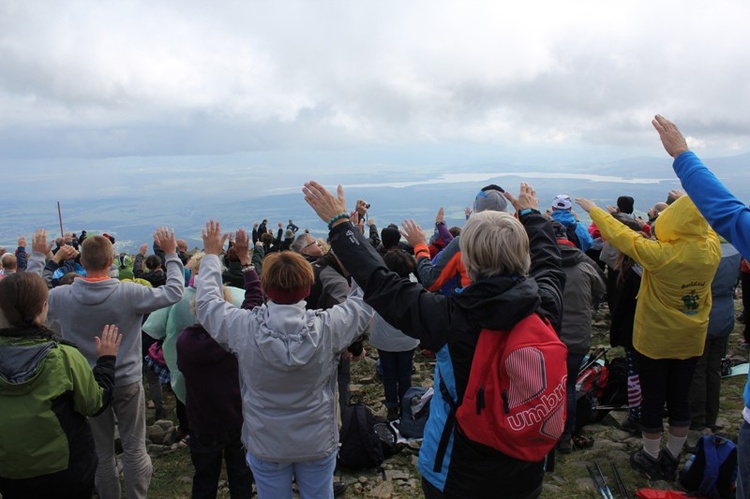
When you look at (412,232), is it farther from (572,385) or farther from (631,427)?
(631,427)

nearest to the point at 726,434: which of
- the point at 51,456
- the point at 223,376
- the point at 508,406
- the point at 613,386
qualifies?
the point at 613,386

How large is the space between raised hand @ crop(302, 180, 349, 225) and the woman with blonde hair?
584mm

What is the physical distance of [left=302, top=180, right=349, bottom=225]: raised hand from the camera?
2.39m

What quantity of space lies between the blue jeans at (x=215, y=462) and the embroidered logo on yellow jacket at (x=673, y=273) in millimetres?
3529

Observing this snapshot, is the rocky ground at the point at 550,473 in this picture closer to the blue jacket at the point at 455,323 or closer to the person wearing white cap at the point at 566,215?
the blue jacket at the point at 455,323

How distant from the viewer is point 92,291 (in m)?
3.77

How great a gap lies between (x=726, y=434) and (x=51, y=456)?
6164mm

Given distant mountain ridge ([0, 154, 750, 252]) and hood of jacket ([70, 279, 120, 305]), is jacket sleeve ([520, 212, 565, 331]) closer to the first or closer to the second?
hood of jacket ([70, 279, 120, 305])

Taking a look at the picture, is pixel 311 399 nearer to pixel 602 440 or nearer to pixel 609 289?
pixel 602 440

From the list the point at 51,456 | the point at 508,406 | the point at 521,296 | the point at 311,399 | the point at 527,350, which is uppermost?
the point at 521,296

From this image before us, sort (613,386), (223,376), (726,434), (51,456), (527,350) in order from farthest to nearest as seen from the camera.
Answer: (613,386)
(726,434)
(223,376)
(51,456)
(527,350)

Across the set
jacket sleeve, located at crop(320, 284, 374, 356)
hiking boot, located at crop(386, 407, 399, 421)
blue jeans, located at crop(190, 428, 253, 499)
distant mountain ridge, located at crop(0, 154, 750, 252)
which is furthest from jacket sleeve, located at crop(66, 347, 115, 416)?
distant mountain ridge, located at crop(0, 154, 750, 252)

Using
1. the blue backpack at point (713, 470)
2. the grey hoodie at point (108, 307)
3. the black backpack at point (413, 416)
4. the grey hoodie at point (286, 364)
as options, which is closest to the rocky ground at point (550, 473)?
the black backpack at point (413, 416)

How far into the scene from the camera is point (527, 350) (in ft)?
6.49
